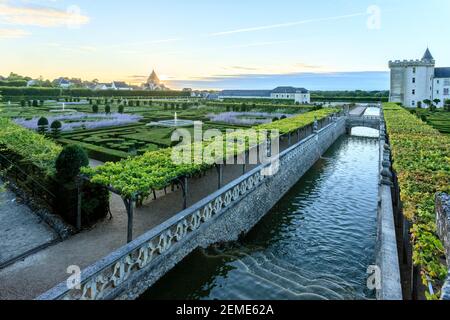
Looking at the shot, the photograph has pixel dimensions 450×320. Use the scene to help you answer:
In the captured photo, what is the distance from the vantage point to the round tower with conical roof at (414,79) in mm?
75688

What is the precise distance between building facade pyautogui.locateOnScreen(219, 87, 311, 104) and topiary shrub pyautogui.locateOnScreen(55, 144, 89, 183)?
93.7 metres

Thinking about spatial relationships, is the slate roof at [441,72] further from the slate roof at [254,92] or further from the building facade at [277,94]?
the slate roof at [254,92]

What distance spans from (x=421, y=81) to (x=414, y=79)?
1.50m

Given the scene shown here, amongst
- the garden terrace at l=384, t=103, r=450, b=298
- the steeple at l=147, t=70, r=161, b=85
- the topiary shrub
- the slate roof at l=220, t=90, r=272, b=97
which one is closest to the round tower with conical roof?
the slate roof at l=220, t=90, r=272, b=97

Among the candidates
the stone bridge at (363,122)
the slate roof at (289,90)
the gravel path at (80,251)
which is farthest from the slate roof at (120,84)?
the gravel path at (80,251)

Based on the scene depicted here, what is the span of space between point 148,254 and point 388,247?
18.9ft

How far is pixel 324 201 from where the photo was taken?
17609 millimetres

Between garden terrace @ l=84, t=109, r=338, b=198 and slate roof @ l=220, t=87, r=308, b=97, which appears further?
slate roof @ l=220, t=87, r=308, b=97

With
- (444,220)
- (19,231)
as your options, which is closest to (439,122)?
(444,220)

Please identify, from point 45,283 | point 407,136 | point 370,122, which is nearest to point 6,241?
point 45,283

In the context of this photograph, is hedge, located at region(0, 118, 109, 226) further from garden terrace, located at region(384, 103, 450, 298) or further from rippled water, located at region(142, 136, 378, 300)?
garden terrace, located at region(384, 103, 450, 298)

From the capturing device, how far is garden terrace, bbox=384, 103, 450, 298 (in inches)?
203

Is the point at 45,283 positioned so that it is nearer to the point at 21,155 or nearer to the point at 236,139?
the point at 21,155

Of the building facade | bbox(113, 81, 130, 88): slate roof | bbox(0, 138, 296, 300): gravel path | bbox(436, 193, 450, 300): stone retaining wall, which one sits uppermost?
bbox(113, 81, 130, 88): slate roof
